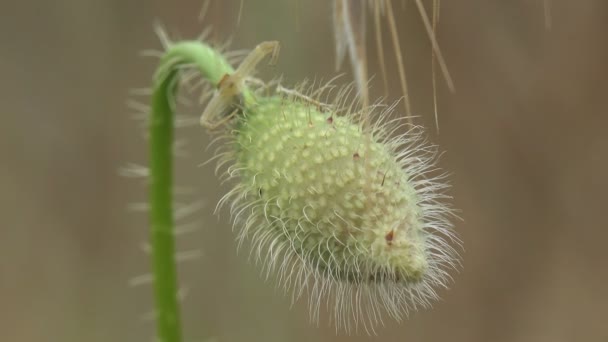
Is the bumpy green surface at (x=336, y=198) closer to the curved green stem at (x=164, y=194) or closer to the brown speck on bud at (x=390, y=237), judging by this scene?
the brown speck on bud at (x=390, y=237)

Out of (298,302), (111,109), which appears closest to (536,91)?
(298,302)

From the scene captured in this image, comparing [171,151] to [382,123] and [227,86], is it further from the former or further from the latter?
[382,123]

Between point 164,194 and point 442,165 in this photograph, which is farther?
point 442,165

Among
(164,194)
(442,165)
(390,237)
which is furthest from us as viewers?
(442,165)

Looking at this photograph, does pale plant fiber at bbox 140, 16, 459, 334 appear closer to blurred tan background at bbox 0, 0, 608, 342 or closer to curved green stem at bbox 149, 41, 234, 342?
curved green stem at bbox 149, 41, 234, 342

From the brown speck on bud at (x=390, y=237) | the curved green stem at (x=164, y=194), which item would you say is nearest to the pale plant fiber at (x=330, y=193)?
the brown speck on bud at (x=390, y=237)

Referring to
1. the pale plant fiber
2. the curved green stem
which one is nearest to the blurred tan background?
the curved green stem

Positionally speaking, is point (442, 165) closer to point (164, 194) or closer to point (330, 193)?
point (164, 194)

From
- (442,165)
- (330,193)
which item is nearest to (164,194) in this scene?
(330,193)
